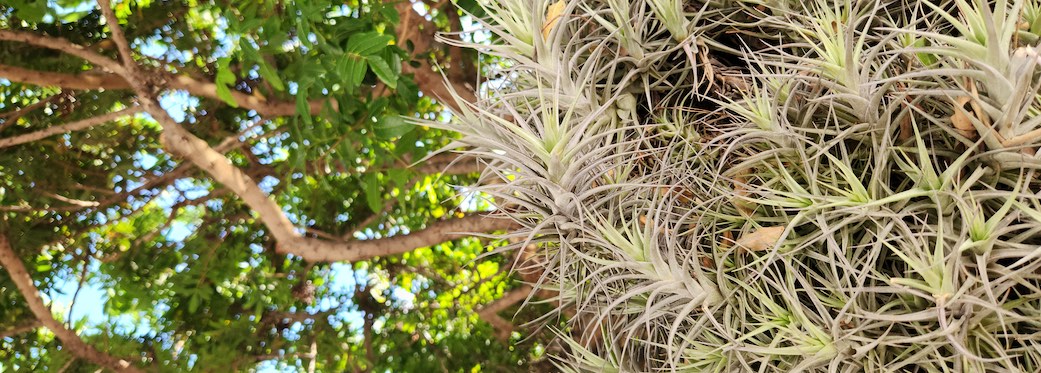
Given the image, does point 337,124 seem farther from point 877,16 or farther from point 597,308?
point 877,16

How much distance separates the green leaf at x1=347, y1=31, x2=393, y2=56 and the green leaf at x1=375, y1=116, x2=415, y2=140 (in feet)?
0.25

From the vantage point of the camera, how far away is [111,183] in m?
1.33

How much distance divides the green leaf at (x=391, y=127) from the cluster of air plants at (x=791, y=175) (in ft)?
1.14

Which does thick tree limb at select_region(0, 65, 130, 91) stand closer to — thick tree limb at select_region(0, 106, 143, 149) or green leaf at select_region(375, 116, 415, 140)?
thick tree limb at select_region(0, 106, 143, 149)

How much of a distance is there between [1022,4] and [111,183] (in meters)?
1.34

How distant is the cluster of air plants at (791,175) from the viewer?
0.30 m

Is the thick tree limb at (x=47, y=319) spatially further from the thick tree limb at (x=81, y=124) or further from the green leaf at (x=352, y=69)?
the green leaf at (x=352, y=69)

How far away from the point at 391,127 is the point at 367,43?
96 millimetres

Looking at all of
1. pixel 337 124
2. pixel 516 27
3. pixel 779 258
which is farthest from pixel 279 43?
pixel 779 258

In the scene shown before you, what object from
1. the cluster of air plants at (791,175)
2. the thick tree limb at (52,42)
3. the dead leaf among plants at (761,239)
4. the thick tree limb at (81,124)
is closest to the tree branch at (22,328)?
the thick tree limb at (81,124)

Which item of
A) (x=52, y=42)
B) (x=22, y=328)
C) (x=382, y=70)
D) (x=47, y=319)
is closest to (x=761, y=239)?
(x=382, y=70)

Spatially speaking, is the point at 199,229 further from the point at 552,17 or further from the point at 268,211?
the point at 552,17

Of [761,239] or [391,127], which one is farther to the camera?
[391,127]

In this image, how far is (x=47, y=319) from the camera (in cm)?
114
